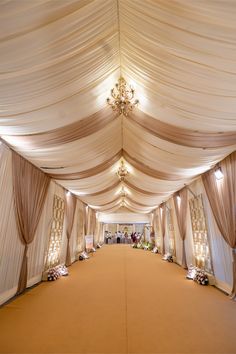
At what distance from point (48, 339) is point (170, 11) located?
4.26 meters

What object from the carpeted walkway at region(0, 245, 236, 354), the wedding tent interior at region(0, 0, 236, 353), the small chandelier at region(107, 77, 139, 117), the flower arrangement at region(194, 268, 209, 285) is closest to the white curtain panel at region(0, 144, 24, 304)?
the wedding tent interior at region(0, 0, 236, 353)

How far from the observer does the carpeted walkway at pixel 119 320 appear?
254 cm

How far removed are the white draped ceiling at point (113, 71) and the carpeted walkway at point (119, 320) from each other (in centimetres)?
318

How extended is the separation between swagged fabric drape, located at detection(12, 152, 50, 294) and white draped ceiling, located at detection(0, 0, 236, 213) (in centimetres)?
56

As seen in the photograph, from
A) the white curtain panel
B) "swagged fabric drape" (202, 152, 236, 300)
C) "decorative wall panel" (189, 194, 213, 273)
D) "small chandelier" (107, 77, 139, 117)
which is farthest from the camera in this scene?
"decorative wall panel" (189, 194, 213, 273)

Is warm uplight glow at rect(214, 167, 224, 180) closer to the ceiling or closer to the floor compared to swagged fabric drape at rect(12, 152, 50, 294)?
closer to the ceiling

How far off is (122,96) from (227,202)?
3.57 m

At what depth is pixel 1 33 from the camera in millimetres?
1803

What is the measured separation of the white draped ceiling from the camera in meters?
1.80

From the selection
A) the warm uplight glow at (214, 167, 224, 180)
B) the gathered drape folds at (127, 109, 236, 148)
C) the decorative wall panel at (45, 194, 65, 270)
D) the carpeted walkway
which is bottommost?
the carpeted walkway

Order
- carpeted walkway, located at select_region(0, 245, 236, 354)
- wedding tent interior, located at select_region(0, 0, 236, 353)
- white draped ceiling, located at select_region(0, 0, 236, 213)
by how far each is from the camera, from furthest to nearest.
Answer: carpeted walkway, located at select_region(0, 245, 236, 354), wedding tent interior, located at select_region(0, 0, 236, 353), white draped ceiling, located at select_region(0, 0, 236, 213)

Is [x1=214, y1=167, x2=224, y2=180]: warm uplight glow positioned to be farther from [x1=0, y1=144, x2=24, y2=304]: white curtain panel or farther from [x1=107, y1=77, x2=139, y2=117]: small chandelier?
[x1=0, y1=144, x2=24, y2=304]: white curtain panel

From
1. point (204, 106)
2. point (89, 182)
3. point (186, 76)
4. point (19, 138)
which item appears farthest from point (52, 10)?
point (89, 182)

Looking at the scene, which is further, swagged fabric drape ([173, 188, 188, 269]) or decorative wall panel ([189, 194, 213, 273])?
swagged fabric drape ([173, 188, 188, 269])
